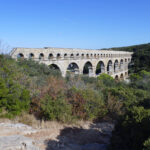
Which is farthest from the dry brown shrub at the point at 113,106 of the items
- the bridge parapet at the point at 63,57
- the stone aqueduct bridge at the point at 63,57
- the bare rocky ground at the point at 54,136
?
the stone aqueduct bridge at the point at 63,57

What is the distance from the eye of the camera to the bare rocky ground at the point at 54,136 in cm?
297

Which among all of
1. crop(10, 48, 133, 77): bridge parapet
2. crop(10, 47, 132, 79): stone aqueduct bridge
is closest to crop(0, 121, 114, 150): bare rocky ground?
crop(10, 48, 133, 77): bridge parapet

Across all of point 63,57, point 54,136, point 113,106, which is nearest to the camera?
point 54,136

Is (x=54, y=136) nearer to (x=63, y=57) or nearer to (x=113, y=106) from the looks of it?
(x=113, y=106)

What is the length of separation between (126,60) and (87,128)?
33.0m

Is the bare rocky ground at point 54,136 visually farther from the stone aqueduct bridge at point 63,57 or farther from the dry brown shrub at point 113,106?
the stone aqueduct bridge at point 63,57

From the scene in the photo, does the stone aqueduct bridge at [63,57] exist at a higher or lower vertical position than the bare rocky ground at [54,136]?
higher

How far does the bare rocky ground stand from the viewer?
9.76 ft

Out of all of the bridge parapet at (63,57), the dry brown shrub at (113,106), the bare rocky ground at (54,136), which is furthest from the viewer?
the bridge parapet at (63,57)

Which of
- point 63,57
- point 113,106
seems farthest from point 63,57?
point 113,106

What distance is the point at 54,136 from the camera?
3582mm

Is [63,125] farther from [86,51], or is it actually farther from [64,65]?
[86,51]

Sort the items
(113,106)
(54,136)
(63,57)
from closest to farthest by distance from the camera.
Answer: (54,136) → (113,106) → (63,57)

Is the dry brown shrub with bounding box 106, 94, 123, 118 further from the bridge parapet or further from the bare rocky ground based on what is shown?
the bridge parapet
